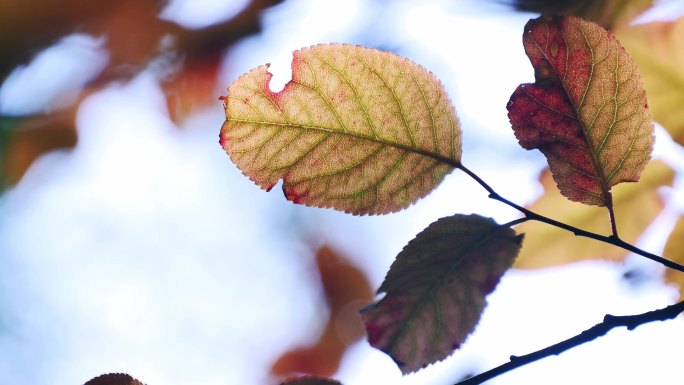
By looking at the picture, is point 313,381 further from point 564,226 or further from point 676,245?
point 676,245

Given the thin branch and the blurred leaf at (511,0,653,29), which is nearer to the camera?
the thin branch

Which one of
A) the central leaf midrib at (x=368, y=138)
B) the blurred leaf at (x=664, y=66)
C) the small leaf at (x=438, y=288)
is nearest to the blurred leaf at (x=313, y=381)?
the small leaf at (x=438, y=288)

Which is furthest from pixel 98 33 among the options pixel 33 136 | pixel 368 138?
pixel 368 138

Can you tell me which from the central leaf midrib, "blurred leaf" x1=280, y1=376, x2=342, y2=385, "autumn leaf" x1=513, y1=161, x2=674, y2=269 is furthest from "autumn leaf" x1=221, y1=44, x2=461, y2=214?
"autumn leaf" x1=513, y1=161, x2=674, y2=269

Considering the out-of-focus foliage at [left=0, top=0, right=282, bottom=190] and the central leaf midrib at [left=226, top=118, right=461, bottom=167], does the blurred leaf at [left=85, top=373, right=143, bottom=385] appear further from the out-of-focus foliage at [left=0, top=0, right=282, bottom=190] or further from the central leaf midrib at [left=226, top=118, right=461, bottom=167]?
the out-of-focus foliage at [left=0, top=0, right=282, bottom=190]

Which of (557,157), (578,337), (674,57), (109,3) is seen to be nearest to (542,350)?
(578,337)

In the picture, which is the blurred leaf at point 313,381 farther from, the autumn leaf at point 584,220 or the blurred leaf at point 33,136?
the blurred leaf at point 33,136
